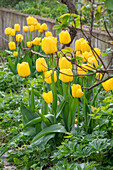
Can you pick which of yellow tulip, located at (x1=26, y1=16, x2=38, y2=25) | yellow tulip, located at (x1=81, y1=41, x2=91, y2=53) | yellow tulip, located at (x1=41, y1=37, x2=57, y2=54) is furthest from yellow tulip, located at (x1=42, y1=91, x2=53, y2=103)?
yellow tulip, located at (x1=26, y1=16, x2=38, y2=25)

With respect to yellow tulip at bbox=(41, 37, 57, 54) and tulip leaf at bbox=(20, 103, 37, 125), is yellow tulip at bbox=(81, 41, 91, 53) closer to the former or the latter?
yellow tulip at bbox=(41, 37, 57, 54)

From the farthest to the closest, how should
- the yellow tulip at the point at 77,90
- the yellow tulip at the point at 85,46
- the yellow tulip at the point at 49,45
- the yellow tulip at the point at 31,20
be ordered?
1. the yellow tulip at the point at 31,20
2. the yellow tulip at the point at 85,46
3. the yellow tulip at the point at 49,45
4. the yellow tulip at the point at 77,90

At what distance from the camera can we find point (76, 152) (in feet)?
6.02

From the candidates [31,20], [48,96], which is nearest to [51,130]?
[48,96]

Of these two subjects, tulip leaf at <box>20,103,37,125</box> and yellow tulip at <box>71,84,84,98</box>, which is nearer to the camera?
yellow tulip at <box>71,84,84,98</box>

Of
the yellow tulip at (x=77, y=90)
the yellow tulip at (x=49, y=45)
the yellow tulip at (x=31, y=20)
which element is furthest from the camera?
the yellow tulip at (x=31, y=20)

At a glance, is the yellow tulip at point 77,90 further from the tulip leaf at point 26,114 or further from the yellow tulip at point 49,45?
the tulip leaf at point 26,114

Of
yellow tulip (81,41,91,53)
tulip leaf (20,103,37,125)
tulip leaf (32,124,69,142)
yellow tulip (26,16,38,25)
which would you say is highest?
yellow tulip (26,16,38,25)

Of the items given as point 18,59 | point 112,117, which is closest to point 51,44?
point 112,117

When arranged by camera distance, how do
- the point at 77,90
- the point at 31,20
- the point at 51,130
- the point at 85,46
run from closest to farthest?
1. the point at 77,90
2. the point at 51,130
3. the point at 85,46
4. the point at 31,20

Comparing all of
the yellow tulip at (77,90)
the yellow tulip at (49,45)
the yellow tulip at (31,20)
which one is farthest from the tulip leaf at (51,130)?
the yellow tulip at (31,20)

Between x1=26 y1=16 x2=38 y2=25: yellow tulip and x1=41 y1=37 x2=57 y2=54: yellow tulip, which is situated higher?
x1=26 y1=16 x2=38 y2=25: yellow tulip

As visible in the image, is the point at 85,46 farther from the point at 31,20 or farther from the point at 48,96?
the point at 31,20

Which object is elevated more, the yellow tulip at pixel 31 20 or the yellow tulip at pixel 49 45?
the yellow tulip at pixel 31 20
